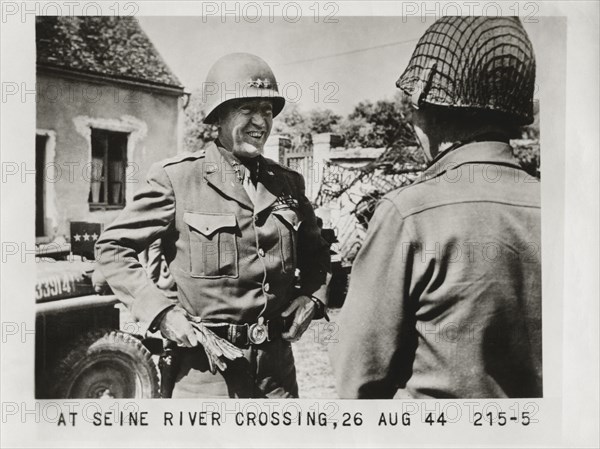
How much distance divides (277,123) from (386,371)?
3.56ft

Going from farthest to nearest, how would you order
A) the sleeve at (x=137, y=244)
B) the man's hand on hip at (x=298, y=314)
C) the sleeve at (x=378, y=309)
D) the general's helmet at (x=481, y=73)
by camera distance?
the man's hand on hip at (x=298, y=314)
the sleeve at (x=137, y=244)
the general's helmet at (x=481, y=73)
the sleeve at (x=378, y=309)

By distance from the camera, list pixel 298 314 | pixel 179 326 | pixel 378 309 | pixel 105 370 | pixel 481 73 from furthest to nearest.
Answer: pixel 105 370, pixel 298 314, pixel 179 326, pixel 481 73, pixel 378 309

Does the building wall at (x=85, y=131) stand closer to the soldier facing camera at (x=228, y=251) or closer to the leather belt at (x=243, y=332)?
the soldier facing camera at (x=228, y=251)

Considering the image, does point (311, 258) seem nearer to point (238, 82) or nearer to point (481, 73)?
point (238, 82)

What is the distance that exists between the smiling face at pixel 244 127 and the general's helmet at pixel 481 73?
60 centimetres

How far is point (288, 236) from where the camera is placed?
2.20 meters

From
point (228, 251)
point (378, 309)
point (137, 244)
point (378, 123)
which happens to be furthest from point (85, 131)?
point (378, 309)

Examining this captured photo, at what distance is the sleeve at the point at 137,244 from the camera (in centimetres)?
211

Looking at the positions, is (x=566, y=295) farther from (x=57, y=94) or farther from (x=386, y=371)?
(x=57, y=94)

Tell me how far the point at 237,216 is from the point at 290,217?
0.21 meters

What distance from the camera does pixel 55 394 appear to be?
2.39 meters

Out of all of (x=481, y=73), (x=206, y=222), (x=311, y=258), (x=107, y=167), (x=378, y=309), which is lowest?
(x=378, y=309)

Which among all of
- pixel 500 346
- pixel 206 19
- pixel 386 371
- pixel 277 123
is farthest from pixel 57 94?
pixel 500 346

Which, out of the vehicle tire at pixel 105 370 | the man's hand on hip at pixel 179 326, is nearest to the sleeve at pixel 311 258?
the man's hand on hip at pixel 179 326
